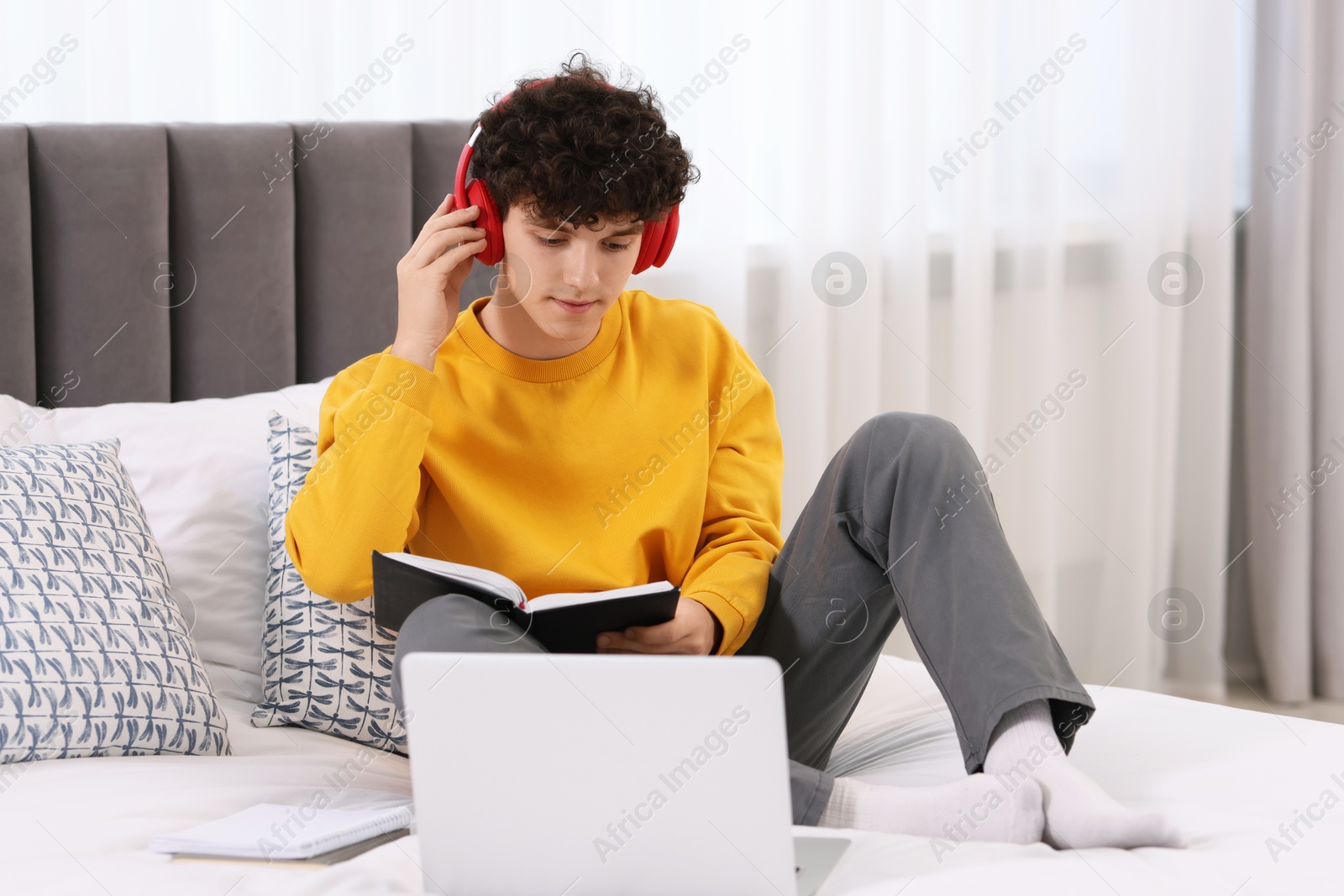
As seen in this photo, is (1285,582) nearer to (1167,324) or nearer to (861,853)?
(1167,324)

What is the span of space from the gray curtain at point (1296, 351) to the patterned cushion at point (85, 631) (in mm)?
1873

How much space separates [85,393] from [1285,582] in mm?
2003

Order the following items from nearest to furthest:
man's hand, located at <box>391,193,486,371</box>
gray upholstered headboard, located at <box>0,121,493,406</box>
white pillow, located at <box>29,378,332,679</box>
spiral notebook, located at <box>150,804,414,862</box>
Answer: spiral notebook, located at <box>150,804,414,862</box> → man's hand, located at <box>391,193,486,371</box> → white pillow, located at <box>29,378,332,679</box> → gray upholstered headboard, located at <box>0,121,493,406</box>

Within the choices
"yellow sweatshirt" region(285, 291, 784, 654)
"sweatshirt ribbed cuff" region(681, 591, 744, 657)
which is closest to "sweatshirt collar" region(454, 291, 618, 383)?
"yellow sweatshirt" region(285, 291, 784, 654)

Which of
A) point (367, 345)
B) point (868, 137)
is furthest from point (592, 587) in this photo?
point (868, 137)

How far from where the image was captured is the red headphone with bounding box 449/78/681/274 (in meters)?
1.13

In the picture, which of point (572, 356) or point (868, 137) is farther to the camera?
point (868, 137)

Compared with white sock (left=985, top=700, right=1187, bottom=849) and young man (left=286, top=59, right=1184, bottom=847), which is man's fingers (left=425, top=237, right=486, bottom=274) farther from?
white sock (left=985, top=700, right=1187, bottom=849)

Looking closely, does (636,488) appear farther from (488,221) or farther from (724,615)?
(488,221)

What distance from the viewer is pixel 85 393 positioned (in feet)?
4.69

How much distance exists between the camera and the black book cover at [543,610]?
2.94ft

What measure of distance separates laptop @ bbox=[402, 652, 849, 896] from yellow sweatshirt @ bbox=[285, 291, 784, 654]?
0.36 meters

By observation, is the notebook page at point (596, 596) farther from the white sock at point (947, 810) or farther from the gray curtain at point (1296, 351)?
the gray curtain at point (1296, 351)

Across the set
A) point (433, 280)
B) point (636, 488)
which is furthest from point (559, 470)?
point (433, 280)
